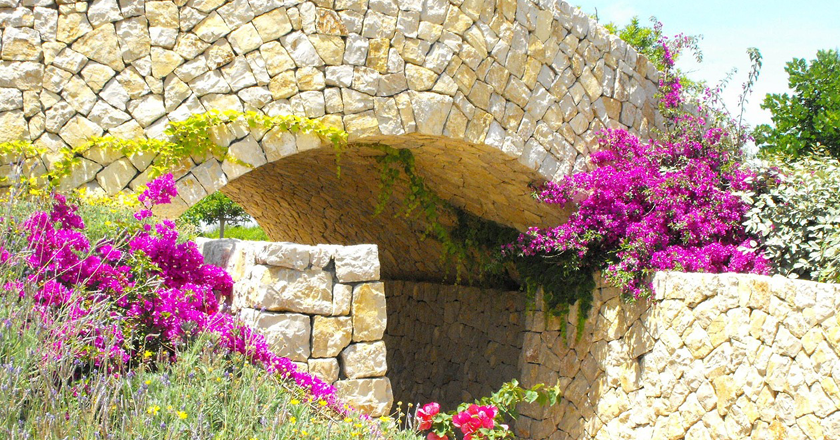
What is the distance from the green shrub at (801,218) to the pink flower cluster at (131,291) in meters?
3.79

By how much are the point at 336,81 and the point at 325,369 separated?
2549mm

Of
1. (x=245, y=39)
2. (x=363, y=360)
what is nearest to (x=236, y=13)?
(x=245, y=39)

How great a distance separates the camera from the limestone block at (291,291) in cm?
389

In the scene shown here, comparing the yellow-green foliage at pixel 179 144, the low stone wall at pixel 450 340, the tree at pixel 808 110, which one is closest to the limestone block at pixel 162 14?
the yellow-green foliage at pixel 179 144

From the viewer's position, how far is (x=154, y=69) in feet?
17.1

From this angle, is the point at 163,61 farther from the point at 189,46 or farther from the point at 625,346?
the point at 625,346

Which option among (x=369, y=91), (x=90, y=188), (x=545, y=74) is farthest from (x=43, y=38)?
(x=545, y=74)

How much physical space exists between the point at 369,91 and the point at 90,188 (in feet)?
7.26

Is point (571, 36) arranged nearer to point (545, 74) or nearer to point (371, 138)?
point (545, 74)

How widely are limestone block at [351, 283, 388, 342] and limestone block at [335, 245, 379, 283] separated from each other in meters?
0.06

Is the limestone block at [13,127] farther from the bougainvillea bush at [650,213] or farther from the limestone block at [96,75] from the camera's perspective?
the bougainvillea bush at [650,213]

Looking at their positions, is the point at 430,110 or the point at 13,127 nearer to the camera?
the point at 13,127

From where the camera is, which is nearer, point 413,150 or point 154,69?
point 154,69

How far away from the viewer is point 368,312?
414 cm
